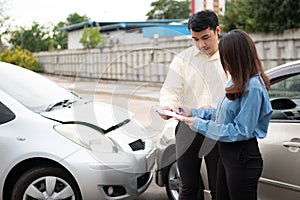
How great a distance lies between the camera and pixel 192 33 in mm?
3172

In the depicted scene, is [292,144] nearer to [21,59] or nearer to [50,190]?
[50,190]

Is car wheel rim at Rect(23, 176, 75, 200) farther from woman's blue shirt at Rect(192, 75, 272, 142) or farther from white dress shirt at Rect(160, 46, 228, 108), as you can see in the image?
woman's blue shirt at Rect(192, 75, 272, 142)

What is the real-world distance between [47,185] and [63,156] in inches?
11.4

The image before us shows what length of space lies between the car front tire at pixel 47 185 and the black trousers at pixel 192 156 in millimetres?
1067

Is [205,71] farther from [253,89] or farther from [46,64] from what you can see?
[46,64]

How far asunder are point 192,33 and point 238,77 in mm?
603

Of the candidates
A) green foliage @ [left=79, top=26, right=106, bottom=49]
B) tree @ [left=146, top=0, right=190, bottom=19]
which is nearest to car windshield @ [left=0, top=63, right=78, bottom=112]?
green foliage @ [left=79, top=26, right=106, bottom=49]

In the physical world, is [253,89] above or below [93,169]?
above

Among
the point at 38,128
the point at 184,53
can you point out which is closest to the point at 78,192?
the point at 38,128

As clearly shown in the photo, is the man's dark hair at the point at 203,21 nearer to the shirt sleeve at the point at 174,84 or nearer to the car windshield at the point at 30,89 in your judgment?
the shirt sleeve at the point at 174,84

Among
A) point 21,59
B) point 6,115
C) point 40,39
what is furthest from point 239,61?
point 40,39

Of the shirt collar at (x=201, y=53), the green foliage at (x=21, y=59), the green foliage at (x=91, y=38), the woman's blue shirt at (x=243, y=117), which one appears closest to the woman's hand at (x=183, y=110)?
the woman's blue shirt at (x=243, y=117)

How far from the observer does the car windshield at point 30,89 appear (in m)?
4.36

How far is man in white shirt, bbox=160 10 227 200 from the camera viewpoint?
3.23 meters
